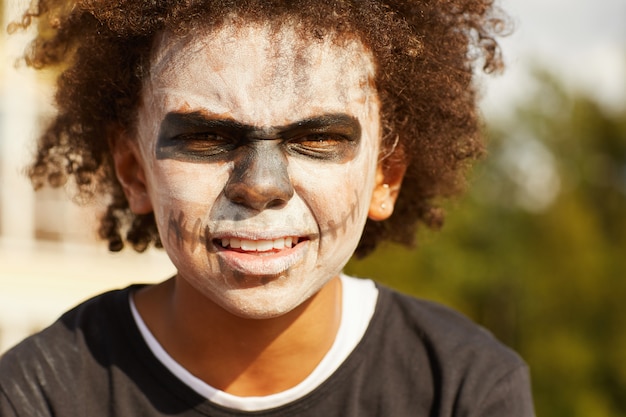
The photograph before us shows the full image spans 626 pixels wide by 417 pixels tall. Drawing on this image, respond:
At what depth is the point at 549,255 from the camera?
21234mm

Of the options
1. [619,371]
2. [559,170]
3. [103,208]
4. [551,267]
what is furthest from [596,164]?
[103,208]

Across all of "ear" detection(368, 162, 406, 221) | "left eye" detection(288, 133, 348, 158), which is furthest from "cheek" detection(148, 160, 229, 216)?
"ear" detection(368, 162, 406, 221)

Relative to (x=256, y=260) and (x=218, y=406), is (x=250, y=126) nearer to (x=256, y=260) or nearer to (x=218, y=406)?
(x=256, y=260)

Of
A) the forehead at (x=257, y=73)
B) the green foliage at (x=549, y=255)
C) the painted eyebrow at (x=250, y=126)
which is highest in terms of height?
the forehead at (x=257, y=73)

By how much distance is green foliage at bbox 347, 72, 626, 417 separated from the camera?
1928cm

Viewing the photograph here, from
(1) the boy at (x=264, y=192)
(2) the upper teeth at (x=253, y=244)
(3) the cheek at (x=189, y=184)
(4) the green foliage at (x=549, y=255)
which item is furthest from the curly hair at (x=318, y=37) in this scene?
(4) the green foliage at (x=549, y=255)

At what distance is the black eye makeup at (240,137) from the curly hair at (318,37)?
0.24m

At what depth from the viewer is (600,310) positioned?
1991 centimetres

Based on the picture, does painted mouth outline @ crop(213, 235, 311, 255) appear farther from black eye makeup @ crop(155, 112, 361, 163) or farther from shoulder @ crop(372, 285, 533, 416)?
shoulder @ crop(372, 285, 533, 416)

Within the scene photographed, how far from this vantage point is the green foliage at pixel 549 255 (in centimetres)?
1928

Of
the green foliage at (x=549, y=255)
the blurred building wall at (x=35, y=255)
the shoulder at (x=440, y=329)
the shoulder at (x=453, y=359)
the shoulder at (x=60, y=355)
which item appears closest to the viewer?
the shoulder at (x=60, y=355)

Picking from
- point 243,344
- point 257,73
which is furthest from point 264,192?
point 243,344

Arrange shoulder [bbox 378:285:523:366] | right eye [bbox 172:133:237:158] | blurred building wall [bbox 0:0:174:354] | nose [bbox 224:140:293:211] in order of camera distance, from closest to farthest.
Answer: nose [bbox 224:140:293:211] → right eye [bbox 172:133:237:158] → shoulder [bbox 378:285:523:366] → blurred building wall [bbox 0:0:174:354]

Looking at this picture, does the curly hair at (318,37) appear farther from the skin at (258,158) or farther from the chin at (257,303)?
the chin at (257,303)
